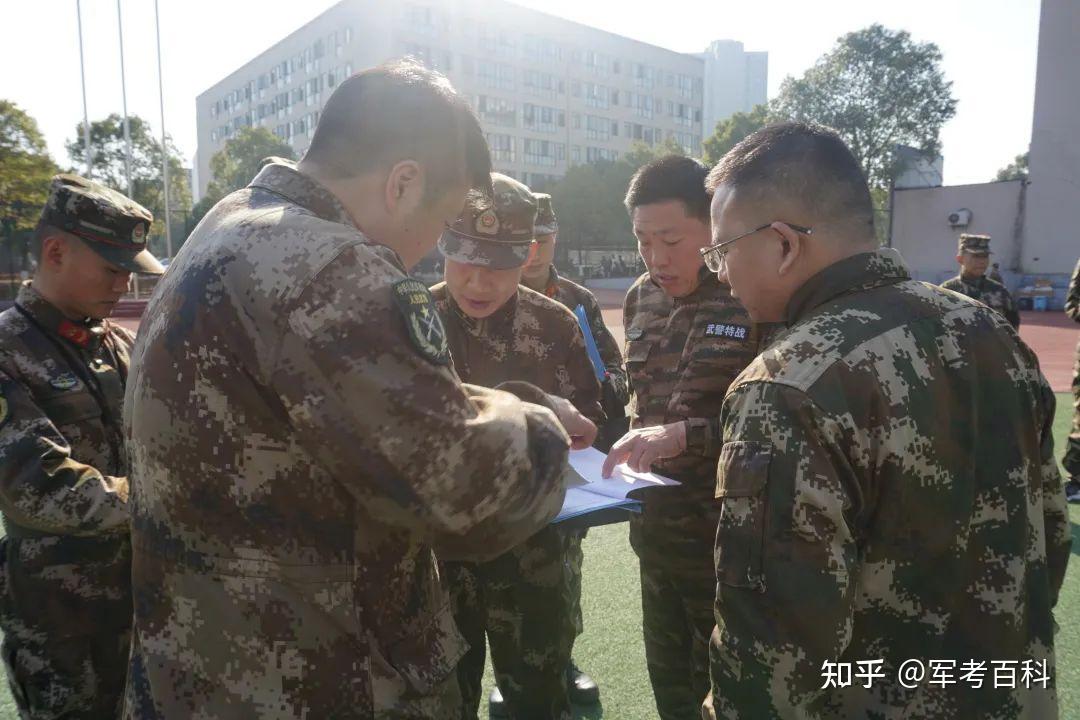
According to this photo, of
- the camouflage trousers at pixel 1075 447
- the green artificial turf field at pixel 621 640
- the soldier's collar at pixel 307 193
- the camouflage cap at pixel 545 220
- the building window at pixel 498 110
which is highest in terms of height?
the building window at pixel 498 110

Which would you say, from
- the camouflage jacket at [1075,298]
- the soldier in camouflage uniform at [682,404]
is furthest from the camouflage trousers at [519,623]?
the camouflage jacket at [1075,298]

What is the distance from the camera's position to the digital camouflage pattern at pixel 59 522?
224 centimetres

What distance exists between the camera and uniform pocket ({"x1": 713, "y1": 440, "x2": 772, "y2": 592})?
1.27 m

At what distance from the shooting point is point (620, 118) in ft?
211

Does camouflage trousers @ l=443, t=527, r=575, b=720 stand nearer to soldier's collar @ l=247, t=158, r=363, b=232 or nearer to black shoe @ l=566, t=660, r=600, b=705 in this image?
black shoe @ l=566, t=660, r=600, b=705

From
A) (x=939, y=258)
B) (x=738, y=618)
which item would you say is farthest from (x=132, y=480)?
(x=939, y=258)

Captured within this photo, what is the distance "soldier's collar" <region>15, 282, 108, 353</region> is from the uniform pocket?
2358 mm

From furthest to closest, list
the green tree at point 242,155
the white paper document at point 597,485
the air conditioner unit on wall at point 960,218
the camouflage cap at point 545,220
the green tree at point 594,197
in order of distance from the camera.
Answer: the green tree at point 594,197 → the green tree at point 242,155 → the air conditioner unit on wall at point 960,218 → the camouflage cap at point 545,220 → the white paper document at point 597,485

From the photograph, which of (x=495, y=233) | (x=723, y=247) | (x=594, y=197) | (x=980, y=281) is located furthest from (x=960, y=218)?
(x=723, y=247)

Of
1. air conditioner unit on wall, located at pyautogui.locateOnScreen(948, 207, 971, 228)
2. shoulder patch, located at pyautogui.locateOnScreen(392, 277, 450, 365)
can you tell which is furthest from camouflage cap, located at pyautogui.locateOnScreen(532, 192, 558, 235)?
air conditioner unit on wall, located at pyautogui.locateOnScreen(948, 207, 971, 228)

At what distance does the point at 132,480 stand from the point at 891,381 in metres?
1.47

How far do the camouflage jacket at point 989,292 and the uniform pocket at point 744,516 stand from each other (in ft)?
24.5

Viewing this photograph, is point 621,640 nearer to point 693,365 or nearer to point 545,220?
point 693,365

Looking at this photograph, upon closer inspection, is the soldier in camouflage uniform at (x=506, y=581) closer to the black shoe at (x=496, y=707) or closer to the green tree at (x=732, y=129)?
the black shoe at (x=496, y=707)
